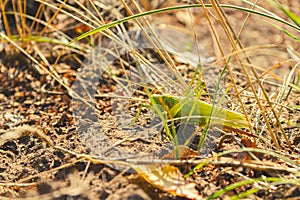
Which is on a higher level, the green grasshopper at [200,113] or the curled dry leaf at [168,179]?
the green grasshopper at [200,113]

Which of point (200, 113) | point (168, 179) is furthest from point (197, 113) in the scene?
point (168, 179)

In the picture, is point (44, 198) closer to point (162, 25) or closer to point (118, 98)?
point (118, 98)

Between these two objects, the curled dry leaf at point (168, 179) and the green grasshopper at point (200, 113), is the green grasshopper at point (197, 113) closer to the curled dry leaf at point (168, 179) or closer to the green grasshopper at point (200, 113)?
the green grasshopper at point (200, 113)

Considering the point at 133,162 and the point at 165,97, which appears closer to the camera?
the point at 133,162

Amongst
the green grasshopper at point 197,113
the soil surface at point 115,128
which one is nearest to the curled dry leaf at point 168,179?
the soil surface at point 115,128

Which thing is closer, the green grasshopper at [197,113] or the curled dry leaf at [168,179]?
the curled dry leaf at [168,179]

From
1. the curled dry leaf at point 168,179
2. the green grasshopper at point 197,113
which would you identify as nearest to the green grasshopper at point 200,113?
the green grasshopper at point 197,113

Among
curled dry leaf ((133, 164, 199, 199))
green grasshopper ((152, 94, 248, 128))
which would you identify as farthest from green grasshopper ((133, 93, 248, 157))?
curled dry leaf ((133, 164, 199, 199))

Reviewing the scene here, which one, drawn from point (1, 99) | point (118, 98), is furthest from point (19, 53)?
point (118, 98)
